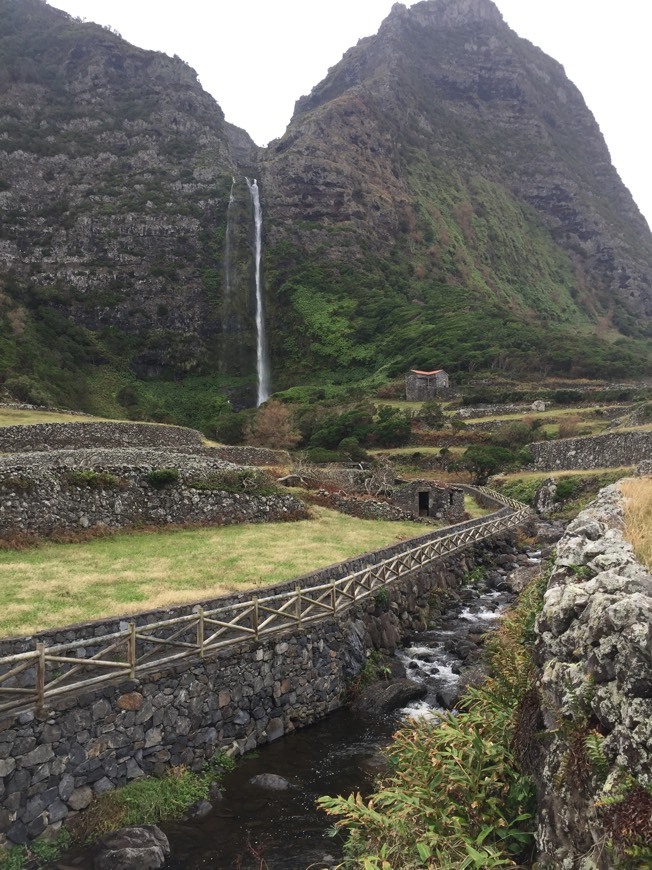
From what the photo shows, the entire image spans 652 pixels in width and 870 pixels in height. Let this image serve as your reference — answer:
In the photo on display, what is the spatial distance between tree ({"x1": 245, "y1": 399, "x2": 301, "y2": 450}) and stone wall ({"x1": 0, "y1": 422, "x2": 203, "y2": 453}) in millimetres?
20132

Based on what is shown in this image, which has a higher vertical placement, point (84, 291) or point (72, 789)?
point (84, 291)

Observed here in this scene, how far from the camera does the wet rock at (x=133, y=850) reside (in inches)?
325

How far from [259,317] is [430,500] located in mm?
76363

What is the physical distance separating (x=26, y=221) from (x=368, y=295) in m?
61.4

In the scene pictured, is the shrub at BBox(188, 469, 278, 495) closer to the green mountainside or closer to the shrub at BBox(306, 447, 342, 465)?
the shrub at BBox(306, 447, 342, 465)

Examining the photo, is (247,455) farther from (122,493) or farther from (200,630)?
(200,630)

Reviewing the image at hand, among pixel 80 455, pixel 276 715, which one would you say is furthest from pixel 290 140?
pixel 276 715

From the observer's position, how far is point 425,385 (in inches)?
3009

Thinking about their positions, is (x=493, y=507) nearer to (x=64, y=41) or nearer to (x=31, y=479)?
(x=31, y=479)

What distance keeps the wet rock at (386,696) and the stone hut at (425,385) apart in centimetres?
6284

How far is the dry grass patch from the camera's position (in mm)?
7832

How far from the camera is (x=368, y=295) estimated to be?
108 m

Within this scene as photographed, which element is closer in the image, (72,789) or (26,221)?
(72,789)

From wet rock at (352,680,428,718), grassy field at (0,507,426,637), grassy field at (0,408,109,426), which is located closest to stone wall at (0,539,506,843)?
wet rock at (352,680,428,718)
